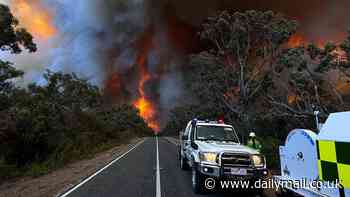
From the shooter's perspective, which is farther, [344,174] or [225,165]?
[225,165]

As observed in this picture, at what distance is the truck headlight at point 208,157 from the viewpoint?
7888 millimetres

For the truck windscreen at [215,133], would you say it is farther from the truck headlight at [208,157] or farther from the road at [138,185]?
the truck headlight at [208,157]

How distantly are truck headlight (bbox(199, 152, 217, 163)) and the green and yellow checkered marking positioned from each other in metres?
3.99

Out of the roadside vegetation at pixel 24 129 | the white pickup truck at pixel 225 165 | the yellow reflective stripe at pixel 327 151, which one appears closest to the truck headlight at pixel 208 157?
the white pickup truck at pixel 225 165

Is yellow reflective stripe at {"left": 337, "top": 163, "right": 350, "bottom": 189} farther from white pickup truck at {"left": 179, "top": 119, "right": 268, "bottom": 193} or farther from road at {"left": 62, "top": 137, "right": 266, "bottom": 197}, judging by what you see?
road at {"left": 62, "top": 137, "right": 266, "bottom": 197}

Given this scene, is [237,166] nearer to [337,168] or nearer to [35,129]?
[337,168]

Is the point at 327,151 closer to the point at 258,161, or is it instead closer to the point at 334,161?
the point at 334,161

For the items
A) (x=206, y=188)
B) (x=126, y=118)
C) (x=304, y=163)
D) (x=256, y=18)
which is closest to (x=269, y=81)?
(x=256, y=18)

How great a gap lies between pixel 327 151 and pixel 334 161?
0.22 m

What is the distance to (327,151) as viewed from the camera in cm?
373

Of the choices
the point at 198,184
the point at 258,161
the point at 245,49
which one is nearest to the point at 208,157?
the point at 198,184

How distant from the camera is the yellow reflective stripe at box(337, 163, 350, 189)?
3.31 meters

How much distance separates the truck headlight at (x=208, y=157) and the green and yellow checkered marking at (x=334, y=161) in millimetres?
3986

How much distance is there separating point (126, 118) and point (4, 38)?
8876 centimetres
